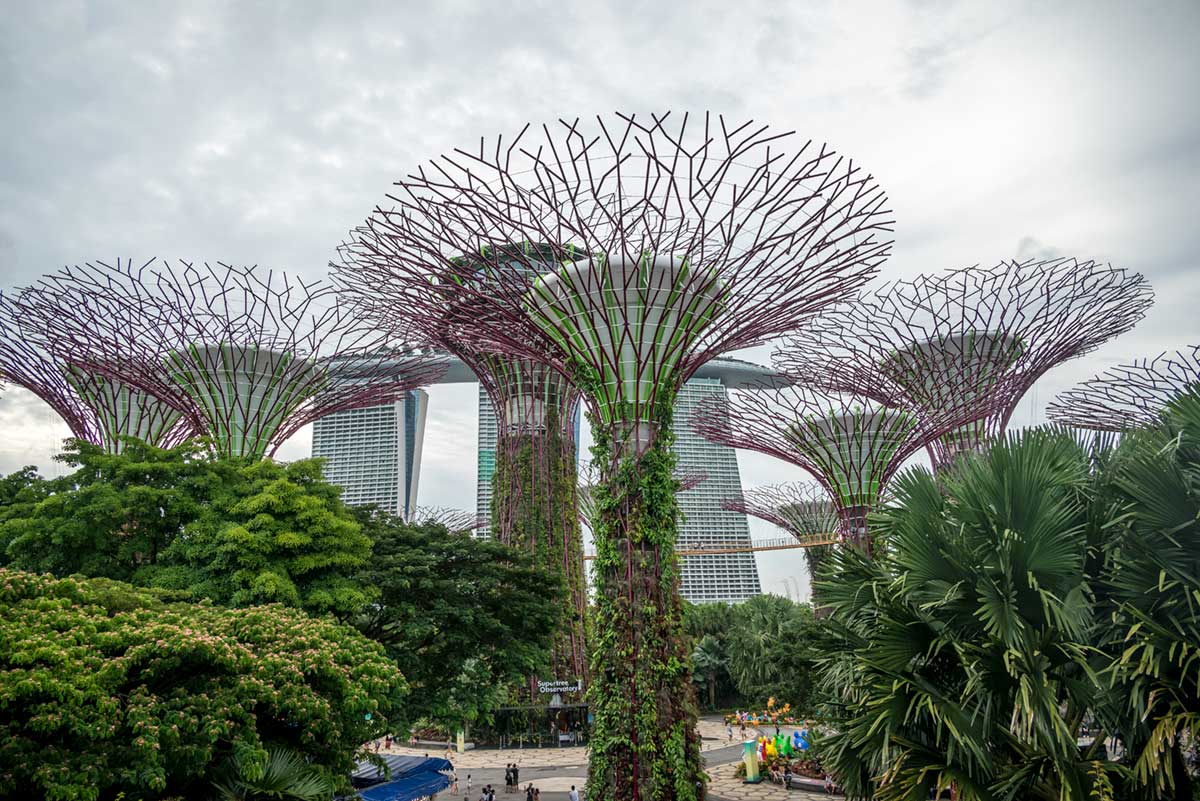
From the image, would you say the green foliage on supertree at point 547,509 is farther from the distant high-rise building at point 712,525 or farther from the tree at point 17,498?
the distant high-rise building at point 712,525

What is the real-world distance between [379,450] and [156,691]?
323 feet

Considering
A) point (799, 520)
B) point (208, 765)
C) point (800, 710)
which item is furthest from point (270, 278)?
point (799, 520)

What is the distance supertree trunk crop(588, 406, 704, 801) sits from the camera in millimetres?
13828

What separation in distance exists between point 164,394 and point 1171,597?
23.7 meters

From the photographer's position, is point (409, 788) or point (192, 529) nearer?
point (192, 529)

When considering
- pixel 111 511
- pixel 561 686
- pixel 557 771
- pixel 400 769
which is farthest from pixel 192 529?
pixel 561 686

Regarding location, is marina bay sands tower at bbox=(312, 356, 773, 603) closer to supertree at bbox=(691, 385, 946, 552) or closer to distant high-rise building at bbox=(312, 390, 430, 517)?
A: distant high-rise building at bbox=(312, 390, 430, 517)

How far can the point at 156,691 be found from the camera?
939cm

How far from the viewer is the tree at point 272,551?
15.5m

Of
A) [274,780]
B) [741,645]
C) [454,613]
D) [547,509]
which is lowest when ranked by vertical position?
[274,780]

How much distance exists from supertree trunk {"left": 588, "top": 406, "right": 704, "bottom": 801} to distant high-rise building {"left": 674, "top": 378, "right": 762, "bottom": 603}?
79819 mm

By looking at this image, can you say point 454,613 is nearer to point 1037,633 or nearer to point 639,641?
Result: point 639,641

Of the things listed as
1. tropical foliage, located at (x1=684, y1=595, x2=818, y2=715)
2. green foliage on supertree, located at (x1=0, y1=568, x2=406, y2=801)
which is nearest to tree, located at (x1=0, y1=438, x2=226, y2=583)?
green foliage on supertree, located at (x1=0, y1=568, x2=406, y2=801)

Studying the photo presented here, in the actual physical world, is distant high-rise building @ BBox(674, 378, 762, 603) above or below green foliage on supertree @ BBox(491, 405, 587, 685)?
above
